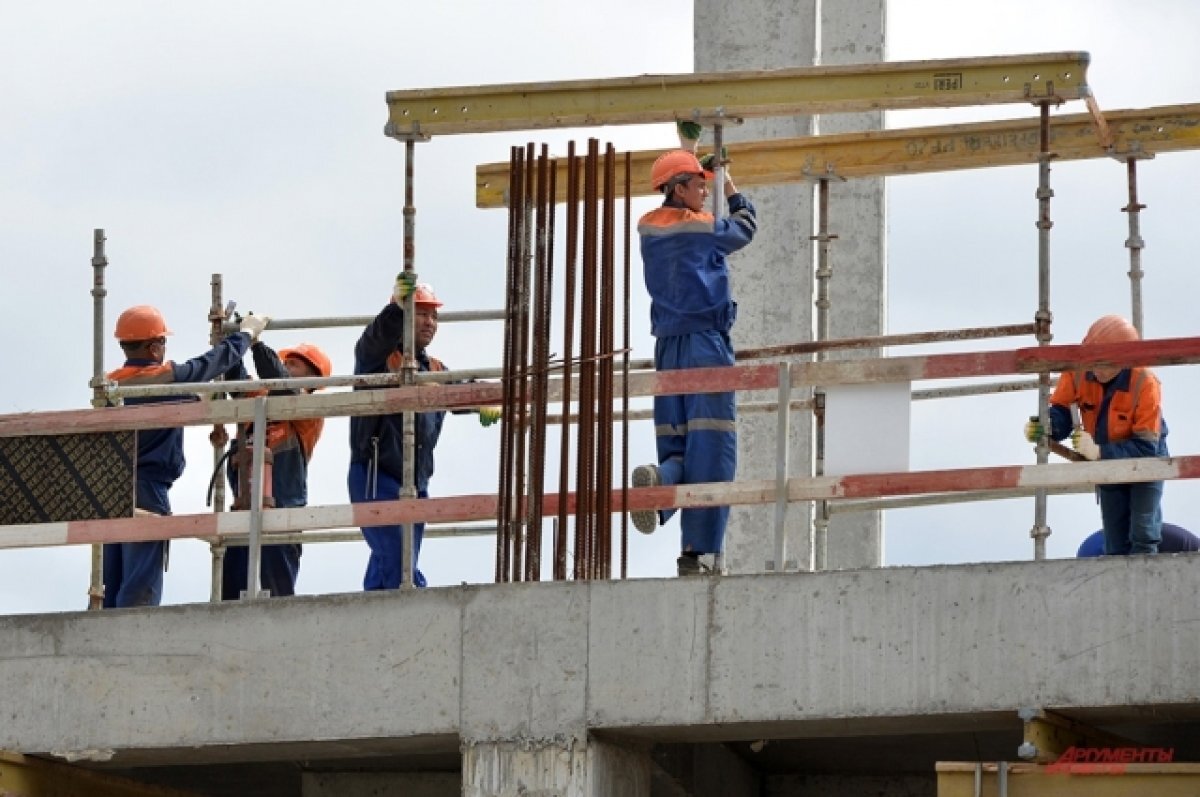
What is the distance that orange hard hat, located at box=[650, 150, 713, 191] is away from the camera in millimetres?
12625

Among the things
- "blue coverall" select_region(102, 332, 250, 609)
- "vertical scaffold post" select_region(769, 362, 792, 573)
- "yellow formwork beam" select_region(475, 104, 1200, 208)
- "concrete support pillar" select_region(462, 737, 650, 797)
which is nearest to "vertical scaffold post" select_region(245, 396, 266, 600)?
"concrete support pillar" select_region(462, 737, 650, 797)

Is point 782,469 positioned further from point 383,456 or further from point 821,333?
point 383,456

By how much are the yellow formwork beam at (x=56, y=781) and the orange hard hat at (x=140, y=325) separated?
8.21ft

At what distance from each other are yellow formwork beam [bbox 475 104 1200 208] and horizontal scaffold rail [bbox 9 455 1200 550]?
2.32 meters

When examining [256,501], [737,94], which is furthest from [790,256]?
[256,501]

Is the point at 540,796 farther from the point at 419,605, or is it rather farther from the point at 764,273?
the point at 764,273

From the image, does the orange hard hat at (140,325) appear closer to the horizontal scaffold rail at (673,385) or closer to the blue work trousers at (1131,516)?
the horizontal scaffold rail at (673,385)

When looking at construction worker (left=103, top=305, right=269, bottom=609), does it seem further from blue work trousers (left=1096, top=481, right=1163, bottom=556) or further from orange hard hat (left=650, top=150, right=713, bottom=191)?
blue work trousers (left=1096, top=481, right=1163, bottom=556)

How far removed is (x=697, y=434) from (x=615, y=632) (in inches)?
58.2

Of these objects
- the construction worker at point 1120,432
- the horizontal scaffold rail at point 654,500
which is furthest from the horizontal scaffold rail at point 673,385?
the construction worker at point 1120,432

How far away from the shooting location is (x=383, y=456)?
13867mm

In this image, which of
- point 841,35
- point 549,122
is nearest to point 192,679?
point 549,122

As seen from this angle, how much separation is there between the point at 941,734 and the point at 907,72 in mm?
2726

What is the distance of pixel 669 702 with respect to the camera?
1083cm
